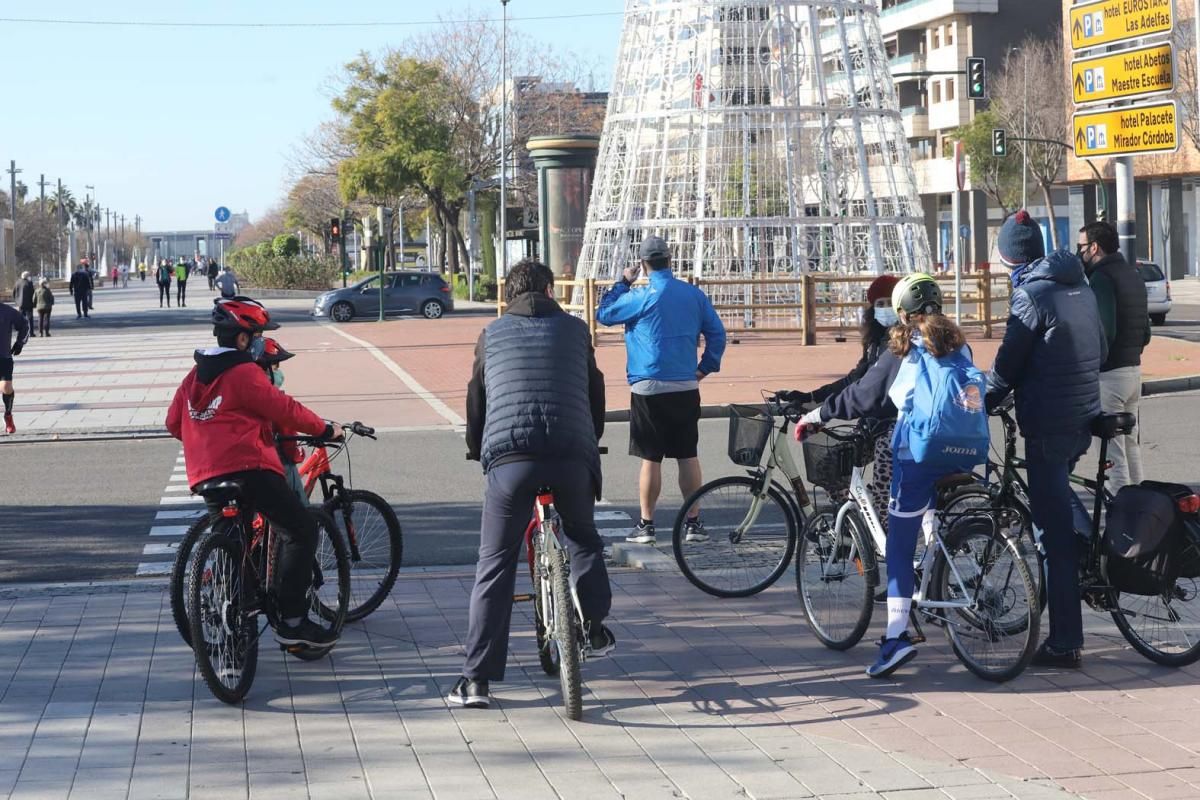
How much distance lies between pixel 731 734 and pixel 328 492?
2.69m

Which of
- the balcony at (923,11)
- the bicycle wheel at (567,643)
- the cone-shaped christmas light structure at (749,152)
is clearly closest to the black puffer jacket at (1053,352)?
the bicycle wheel at (567,643)

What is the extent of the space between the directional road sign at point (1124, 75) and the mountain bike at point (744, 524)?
4.67 metres

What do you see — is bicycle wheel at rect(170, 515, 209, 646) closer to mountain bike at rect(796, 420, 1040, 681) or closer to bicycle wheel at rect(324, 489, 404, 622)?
bicycle wheel at rect(324, 489, 404, 622)

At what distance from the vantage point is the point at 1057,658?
21.9 ft

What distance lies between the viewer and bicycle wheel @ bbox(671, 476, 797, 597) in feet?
27.6

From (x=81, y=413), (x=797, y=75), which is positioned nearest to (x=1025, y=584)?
(x=81, y=413)

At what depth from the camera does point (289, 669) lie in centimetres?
704


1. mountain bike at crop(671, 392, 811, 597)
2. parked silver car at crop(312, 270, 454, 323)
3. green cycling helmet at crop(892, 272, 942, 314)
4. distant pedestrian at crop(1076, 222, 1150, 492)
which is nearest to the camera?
green cycling helmet at crop(892, 272, 942, 314)

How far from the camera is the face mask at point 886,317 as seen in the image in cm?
761

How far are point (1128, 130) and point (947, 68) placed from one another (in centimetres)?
6692

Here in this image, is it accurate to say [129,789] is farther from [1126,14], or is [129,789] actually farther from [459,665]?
[1126,14]

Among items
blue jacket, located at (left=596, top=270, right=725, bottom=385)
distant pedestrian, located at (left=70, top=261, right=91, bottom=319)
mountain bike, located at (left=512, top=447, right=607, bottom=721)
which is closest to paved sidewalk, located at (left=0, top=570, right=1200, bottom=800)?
mountain bike, located at (left=512, top=447, right=607, bottom=721)

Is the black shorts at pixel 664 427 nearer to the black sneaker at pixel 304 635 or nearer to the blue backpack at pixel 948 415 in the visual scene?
the black sneaker at pixel 304 635

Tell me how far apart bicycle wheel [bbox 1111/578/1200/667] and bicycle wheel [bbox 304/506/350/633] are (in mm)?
3234
